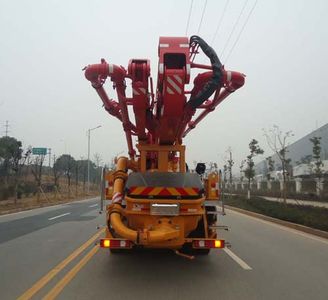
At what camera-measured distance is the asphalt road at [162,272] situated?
21.9 feet

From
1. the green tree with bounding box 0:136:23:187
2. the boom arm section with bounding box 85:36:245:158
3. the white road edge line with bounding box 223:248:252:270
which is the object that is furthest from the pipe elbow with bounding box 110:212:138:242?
the green tree with bounding box 0:136:23:187

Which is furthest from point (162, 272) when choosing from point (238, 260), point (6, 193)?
point (6, 193)

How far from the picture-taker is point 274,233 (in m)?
14.9

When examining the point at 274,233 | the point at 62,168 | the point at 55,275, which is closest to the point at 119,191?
the point at 55,275

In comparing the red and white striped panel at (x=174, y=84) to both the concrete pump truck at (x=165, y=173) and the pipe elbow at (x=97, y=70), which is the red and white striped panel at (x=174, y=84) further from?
the pipe elbow at (x=97, y=70)

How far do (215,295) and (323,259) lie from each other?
4186 mm

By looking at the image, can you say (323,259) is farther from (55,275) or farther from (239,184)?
(239,184)

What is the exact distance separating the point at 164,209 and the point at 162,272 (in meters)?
1.33

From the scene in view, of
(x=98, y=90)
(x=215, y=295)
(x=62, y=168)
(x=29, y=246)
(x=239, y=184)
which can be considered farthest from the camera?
(x=62, y=168)

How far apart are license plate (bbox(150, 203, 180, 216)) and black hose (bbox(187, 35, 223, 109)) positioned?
1771 millimetres

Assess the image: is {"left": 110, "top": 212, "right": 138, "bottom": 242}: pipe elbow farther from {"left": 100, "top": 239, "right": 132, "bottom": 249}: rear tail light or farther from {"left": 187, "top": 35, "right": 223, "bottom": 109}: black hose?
{"left": 187, "top": 35, "right": 223, "bottom": 109}: black hose

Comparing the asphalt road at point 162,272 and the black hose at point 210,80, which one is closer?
the asphalt road at point 162,272

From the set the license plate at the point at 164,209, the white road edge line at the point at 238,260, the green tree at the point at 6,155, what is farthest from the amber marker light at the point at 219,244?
the green tree at the point at 6,155

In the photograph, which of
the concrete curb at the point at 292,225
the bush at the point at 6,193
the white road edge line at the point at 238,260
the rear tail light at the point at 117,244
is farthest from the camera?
the bush at the point at 6,193
